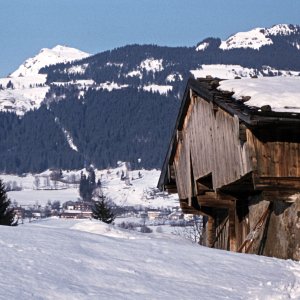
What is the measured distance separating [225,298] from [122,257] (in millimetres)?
1899

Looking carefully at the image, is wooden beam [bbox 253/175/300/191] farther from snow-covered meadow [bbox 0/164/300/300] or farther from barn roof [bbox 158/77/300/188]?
snow-covered meadow [bbox 0/164/300/300]

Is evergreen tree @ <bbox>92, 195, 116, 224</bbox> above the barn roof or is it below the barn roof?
below

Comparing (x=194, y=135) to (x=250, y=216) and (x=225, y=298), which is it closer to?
(x=250, y=216)

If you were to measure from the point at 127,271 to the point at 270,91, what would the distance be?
6.18 metres

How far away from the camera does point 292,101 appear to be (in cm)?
1274

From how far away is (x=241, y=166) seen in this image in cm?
1394

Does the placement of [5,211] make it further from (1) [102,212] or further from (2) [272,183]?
(2) [272,183]

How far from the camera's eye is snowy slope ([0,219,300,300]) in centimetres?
739

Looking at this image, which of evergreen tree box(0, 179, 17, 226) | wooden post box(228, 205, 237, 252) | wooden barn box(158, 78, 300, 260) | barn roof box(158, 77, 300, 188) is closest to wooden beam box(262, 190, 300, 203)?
wooden barn box(158, 78, 300, 260)

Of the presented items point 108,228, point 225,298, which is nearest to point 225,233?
point 108,228

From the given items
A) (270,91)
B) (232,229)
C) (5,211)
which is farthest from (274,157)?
(5,211)

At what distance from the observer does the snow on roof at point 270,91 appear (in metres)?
12.6

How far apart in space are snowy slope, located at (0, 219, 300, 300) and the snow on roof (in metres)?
3.37

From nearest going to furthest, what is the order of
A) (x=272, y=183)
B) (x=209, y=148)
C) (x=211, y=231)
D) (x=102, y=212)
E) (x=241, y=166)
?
(x=272, y=183), (x=241, y=166), (x=209, y=148), (x=211, y=231), (x=102, y=212)
